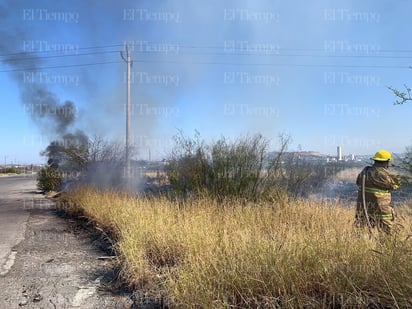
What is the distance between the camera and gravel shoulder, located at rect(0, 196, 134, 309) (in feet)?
16.5

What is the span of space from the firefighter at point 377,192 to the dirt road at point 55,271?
3.94 meters

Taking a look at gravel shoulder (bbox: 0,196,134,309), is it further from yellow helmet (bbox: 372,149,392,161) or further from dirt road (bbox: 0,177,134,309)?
yellow helmet (bbox: 372,149,392,161)

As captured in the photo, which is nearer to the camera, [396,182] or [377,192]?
[396,182]

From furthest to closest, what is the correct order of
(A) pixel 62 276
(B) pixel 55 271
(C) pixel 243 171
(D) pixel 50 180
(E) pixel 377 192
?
(D) pixel 50 180, (C) pixel 243 171, (E) pixel 377 192, (B) pixel 55 271, (A) pixel 62 276

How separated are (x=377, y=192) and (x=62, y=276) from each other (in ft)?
16.8

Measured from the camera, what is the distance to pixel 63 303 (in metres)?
4.95

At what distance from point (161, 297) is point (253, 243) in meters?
1.23

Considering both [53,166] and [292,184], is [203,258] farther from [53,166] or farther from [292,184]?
[53,166]

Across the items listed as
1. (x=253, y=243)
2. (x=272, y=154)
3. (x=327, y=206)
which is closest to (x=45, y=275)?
(x=253, y=243)

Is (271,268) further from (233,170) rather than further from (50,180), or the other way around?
(50,180)

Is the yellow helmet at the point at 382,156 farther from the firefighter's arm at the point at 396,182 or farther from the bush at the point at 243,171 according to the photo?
the bush at the point at 243,171

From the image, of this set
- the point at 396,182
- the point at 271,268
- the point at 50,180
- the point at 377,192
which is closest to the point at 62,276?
the point at 271,268

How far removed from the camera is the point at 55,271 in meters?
6.44

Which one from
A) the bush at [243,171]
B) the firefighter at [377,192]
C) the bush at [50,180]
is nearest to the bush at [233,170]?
the bush at [243,171]
